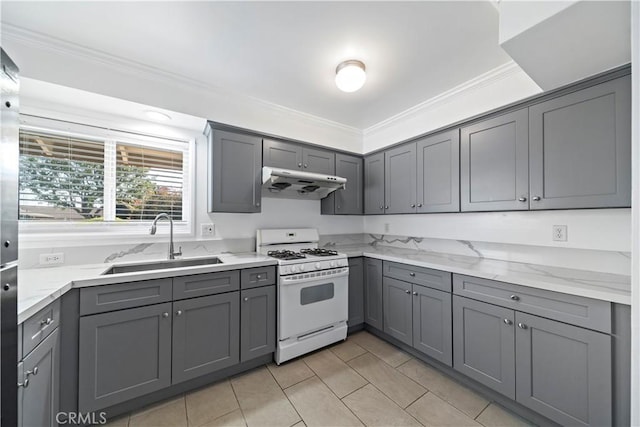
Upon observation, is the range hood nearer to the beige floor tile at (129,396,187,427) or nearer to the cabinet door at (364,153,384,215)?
the cabinet door at (364,153,384,215)

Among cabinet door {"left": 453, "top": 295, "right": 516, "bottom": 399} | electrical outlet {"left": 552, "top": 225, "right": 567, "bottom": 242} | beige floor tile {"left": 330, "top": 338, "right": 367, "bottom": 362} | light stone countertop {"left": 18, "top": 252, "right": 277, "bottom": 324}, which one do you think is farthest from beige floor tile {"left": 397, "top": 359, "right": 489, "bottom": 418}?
light stone countertop {"left": 18, "top": 252, "right": 277, "bottom": 324}

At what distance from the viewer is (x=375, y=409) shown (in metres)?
1.63

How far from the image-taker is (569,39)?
1.22 metres

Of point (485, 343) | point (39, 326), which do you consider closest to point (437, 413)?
point (485, 343)

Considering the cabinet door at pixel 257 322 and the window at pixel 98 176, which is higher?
the window at pixel 98 176

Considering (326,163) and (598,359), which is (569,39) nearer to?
(598,359)

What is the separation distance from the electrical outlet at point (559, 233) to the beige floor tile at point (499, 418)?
4.15 feet

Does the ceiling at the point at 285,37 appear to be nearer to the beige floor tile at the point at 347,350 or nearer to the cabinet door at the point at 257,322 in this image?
the cabinet door at the point at 257,322

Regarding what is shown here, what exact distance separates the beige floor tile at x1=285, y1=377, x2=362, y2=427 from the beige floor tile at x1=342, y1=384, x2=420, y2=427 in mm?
60

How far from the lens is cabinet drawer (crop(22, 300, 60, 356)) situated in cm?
104

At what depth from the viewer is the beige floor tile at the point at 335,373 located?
1.84m

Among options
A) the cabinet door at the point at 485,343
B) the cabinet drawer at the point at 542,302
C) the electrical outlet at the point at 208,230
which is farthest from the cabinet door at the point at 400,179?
the electrical outlet at the point at 208,230

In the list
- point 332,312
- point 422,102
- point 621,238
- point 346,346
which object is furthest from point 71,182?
point 621,238

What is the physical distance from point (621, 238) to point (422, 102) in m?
1.89
